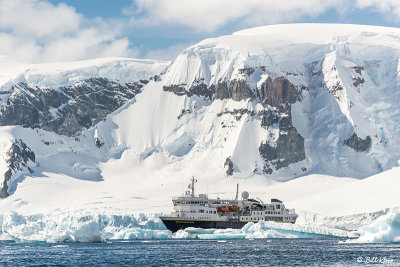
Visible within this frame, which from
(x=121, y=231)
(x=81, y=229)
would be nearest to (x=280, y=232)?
(x=121, y=231)

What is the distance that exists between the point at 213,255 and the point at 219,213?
60.3 m

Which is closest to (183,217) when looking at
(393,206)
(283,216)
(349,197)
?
(283,216)

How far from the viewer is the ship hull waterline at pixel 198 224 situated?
17212 centimetres

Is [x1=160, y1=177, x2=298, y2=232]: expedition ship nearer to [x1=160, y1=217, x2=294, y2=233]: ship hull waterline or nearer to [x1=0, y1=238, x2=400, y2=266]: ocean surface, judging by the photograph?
[x1=160, y1=217, x2=294, y2=233]: ship hull waterline

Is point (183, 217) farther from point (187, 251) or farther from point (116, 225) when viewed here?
point (187, 251)

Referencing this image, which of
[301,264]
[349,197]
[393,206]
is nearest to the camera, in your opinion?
[301,264]

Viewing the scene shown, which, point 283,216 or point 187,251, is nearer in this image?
point 187,251

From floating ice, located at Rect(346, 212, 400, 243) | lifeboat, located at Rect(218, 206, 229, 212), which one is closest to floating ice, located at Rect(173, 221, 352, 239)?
lifeboat, located at Rect(218, 206, 229, 212)

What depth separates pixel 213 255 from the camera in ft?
375

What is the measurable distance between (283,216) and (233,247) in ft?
160

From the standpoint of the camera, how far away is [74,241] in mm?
151500

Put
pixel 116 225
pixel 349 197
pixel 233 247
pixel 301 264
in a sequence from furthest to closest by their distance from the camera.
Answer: pixel 116 225, pixel 349 197, pixel 233 247, pixel 301 264

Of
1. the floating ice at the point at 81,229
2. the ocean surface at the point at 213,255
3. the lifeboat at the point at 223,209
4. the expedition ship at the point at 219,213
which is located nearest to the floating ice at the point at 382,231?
the ocean surface at the point at 213,255

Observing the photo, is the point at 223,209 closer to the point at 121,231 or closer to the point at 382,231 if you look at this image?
the point at 121,231
